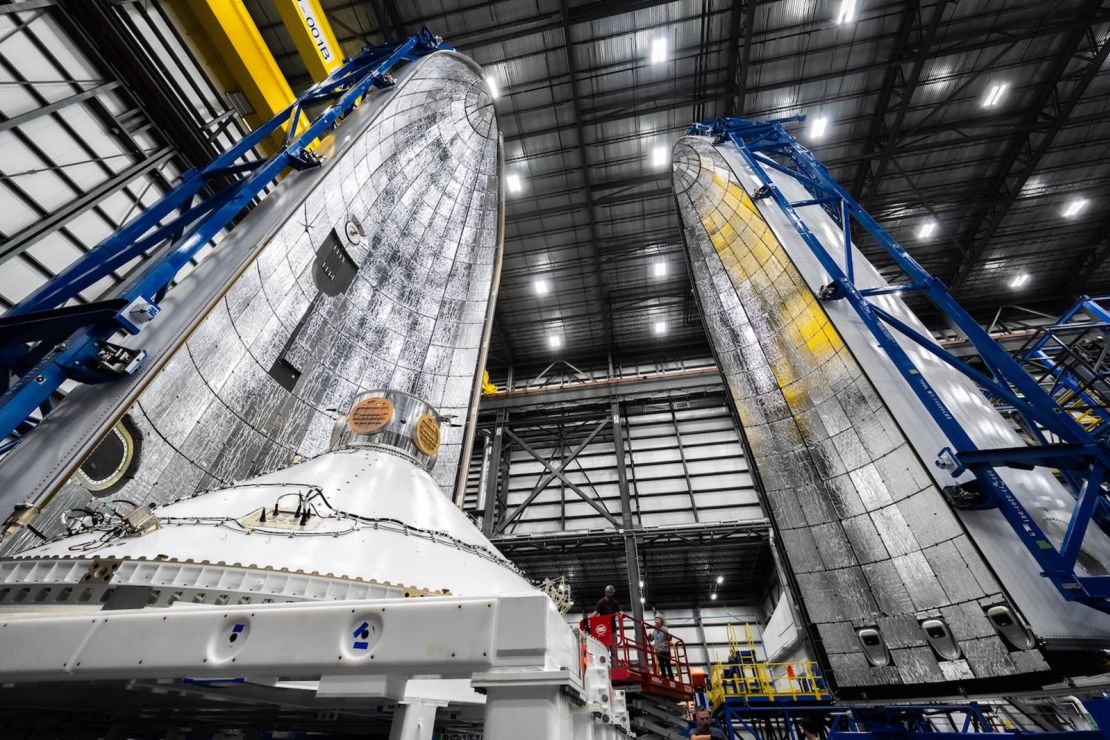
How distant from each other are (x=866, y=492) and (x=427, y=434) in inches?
271

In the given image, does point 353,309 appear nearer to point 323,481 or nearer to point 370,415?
point 370,415

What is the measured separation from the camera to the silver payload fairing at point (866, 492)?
4945mm

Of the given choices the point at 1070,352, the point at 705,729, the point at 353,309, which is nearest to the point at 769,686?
the point at 705,729

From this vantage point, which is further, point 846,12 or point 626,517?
point 626,517

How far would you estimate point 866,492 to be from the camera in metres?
6.80

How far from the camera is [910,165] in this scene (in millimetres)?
20062

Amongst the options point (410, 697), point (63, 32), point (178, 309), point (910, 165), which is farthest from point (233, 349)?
point (910, 165)

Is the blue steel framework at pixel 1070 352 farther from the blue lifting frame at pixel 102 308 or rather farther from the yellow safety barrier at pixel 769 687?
the blue lifting frame at pixel 102 308

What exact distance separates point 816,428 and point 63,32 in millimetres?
14880

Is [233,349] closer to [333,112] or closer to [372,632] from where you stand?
[333,112]

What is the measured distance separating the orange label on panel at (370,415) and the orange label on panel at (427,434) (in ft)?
1.55

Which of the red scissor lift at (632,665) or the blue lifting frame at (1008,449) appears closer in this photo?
the blue lifting frame at (1008,449)

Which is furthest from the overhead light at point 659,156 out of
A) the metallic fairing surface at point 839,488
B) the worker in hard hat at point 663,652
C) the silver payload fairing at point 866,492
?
the worker in hard hat at point 663,652

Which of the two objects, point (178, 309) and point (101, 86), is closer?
point (178, 309)
